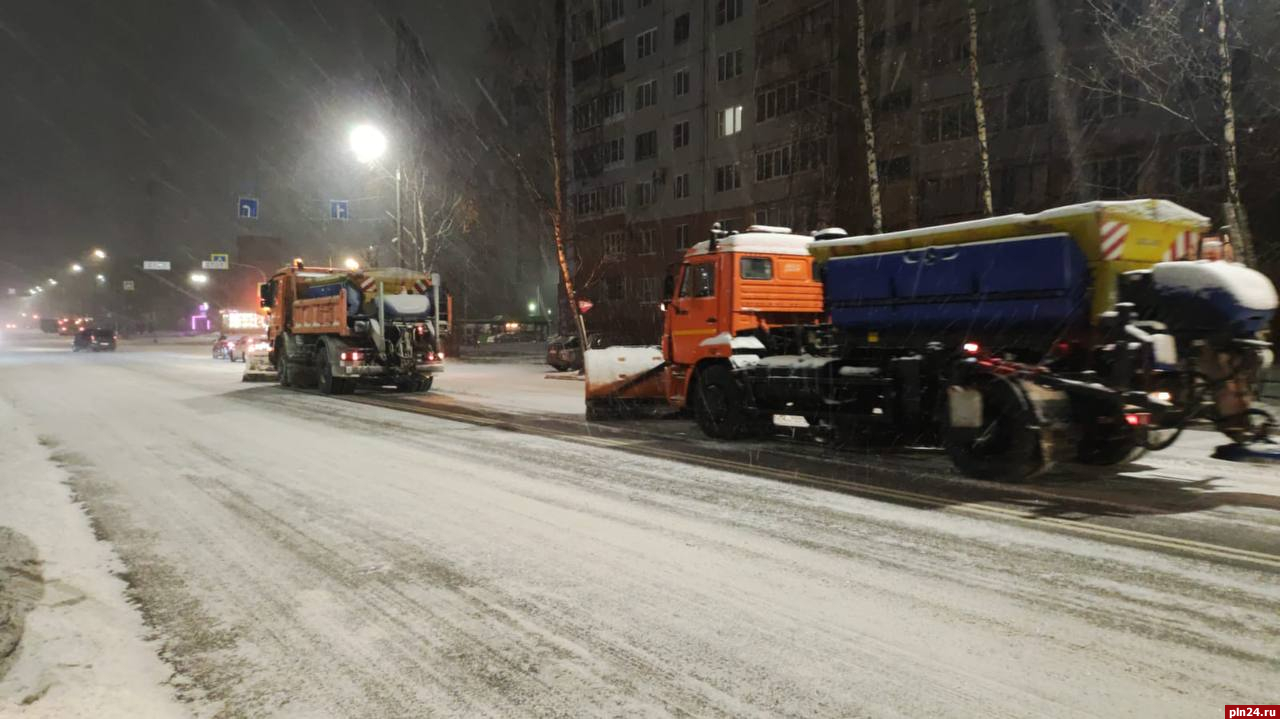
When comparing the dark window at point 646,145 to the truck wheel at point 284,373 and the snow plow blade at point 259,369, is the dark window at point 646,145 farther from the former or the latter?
→ the truck wheel at point 284,373

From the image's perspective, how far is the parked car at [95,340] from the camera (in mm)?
52219

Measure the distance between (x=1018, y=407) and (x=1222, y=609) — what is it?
151 inches

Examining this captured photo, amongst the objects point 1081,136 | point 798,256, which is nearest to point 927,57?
point 1081,136

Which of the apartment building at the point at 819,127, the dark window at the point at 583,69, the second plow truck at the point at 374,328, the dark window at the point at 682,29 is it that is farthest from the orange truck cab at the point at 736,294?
the dark window at the point at 583,69

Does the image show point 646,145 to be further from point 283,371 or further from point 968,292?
point 968,292

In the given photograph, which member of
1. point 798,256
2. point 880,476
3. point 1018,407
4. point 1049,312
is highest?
point 798,256

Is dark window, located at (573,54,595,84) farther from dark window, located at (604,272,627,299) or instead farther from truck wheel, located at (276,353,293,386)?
truck wheel, located at (276,353,293,386)

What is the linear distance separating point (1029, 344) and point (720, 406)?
4.65 m

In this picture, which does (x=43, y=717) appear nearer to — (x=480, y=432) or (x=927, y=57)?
(x=480, y=432)

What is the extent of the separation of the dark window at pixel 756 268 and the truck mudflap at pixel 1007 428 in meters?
4.03

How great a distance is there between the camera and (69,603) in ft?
15.6

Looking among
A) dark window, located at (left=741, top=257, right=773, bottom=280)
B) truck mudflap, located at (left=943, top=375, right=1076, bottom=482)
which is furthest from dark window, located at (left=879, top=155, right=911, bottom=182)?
truck mudflap, located at (left=943, top=375, right=1076, bottom=482)

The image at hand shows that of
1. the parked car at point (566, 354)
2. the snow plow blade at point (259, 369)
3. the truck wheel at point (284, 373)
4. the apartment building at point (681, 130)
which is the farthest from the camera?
the apartment building at point (681, 130)

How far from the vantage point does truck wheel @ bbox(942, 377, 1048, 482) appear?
317 inches
